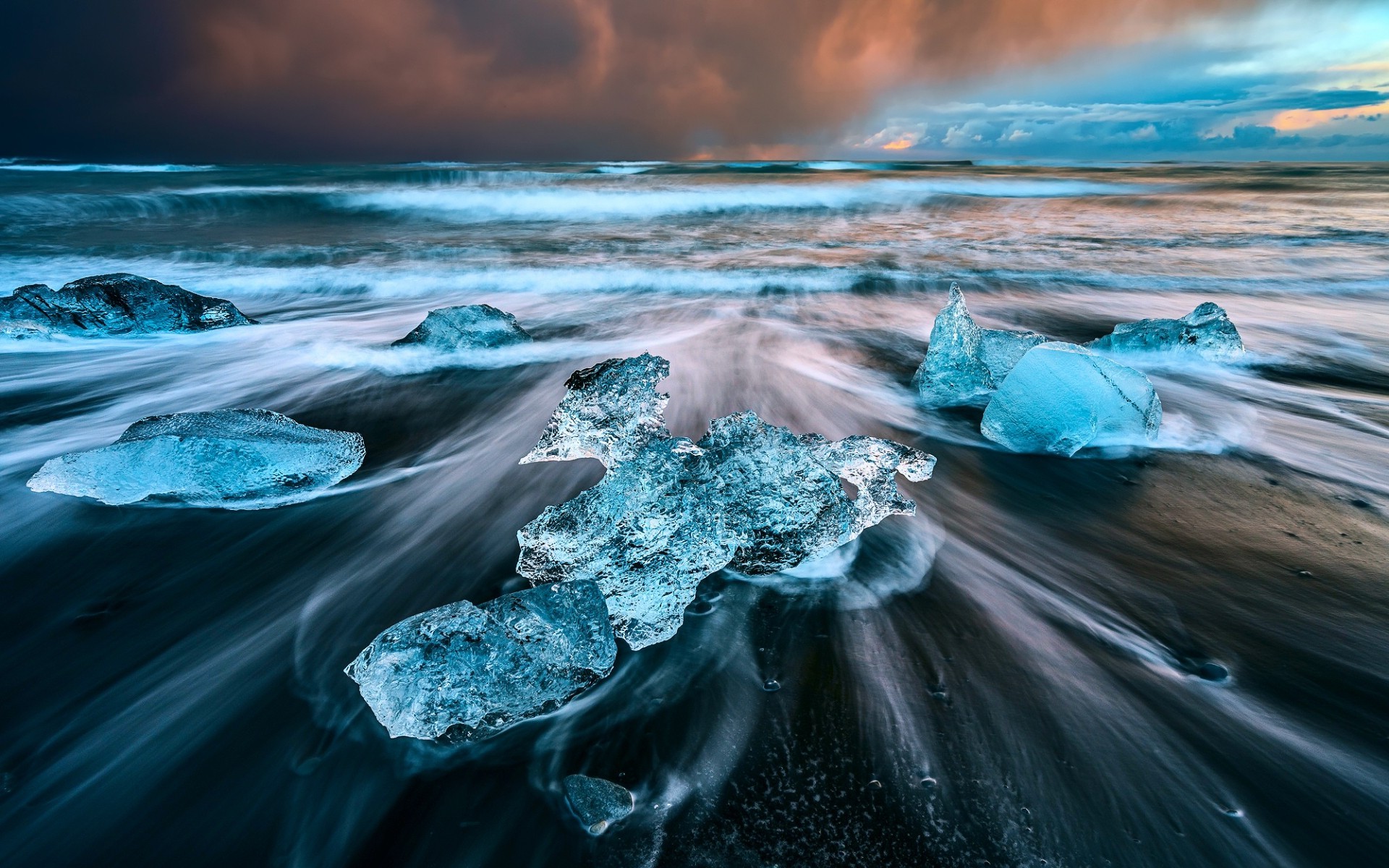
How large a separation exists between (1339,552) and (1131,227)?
10980 millimetres

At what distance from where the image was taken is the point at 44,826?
126cm

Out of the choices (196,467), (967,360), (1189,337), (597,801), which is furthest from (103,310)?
(1189,337)

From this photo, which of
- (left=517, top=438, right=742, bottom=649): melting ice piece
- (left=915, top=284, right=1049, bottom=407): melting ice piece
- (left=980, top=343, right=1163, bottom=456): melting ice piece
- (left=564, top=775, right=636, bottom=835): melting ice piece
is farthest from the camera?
(left=915, top=284, right=1049, bottom=407): melting ice piece

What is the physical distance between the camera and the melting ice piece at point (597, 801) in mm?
1218

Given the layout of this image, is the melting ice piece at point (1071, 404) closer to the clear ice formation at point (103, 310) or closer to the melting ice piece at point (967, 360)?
the melting ice piece at point (967, 360)

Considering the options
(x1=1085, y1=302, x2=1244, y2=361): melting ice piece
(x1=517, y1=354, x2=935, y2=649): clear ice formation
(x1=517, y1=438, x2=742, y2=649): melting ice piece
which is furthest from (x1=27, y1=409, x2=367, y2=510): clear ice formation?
(x1=1085, y1=302, x2=1244, y2=361): melting ice piece

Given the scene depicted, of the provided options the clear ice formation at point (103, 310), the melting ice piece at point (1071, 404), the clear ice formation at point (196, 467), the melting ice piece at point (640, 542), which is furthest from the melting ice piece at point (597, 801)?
the clear ice formation at point (103, 310)

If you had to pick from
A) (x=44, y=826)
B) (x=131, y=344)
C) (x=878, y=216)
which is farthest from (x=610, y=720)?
(x=878, y=216)

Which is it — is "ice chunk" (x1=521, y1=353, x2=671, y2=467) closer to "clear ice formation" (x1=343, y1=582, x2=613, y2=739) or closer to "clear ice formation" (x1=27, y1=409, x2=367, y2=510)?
"clear ice formation" (x1=343, y1=582, x2=613, y2=739)

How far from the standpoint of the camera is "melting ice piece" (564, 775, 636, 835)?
1.22m

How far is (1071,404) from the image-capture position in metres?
2.63

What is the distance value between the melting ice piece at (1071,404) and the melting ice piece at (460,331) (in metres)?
3.44

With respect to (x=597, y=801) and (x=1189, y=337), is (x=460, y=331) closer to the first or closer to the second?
(x=597, y=801)

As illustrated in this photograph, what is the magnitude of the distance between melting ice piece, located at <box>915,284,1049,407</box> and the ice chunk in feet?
5.81
